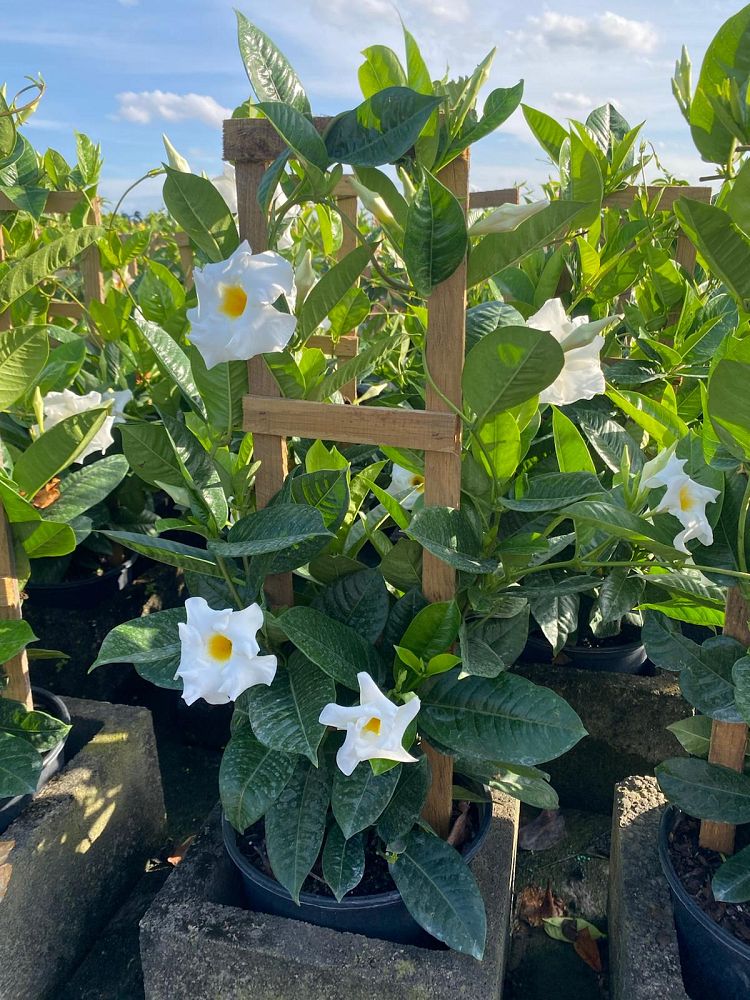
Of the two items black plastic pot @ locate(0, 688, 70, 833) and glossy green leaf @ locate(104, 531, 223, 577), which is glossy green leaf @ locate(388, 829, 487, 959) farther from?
black plastic pot @ locate(0, 688, 70, 833)

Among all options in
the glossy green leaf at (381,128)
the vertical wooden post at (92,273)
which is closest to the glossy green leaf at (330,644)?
the glossy green leaf at (381,128)

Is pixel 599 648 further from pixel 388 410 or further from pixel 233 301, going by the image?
pixel 233 301

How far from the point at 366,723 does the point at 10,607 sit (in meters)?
0.67

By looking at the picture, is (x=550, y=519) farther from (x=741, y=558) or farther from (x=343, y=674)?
(x=343, y=674)

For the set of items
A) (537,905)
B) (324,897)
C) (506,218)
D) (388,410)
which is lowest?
(537,905)

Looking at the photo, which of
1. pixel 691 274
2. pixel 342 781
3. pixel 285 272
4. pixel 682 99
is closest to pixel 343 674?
pixel 342 781

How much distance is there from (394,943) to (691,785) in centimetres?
47

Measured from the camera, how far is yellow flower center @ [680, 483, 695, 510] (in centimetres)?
95

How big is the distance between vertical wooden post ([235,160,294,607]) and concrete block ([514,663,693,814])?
746 mm

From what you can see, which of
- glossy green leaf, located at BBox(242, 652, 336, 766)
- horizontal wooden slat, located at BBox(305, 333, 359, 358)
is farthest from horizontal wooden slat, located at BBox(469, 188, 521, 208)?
glossy green leaf, located at BBox(242, 652, 336, 766)

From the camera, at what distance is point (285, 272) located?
0.93m

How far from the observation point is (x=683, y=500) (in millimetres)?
955

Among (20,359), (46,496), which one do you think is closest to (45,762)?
(46,496)

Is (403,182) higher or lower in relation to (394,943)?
higher
